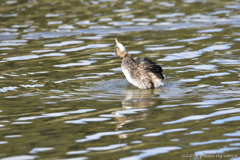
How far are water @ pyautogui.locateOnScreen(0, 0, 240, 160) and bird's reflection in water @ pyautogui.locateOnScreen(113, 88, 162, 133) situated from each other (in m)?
0.02

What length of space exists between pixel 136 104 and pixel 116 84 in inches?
75.5

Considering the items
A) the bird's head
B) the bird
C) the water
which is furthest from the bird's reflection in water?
the bird's head

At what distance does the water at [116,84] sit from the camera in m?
6.36

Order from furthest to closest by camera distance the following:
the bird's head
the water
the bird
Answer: the bird's head, the bird, the water

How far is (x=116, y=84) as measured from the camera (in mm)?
10312

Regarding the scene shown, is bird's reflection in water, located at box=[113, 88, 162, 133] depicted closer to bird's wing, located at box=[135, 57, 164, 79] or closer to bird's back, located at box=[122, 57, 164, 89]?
bird's back, located at box=[122, 57, 164, 89]

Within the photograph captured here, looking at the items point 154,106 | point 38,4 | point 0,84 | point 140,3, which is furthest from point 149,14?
point 154,106

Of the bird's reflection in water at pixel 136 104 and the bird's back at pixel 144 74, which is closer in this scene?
the bird's reflection in water at pixel 136 104

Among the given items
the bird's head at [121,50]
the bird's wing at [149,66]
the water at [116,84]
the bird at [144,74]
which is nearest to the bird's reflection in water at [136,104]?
the water at [116,84]

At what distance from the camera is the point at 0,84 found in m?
10.3

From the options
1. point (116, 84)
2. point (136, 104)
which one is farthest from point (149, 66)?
point (136, 104)

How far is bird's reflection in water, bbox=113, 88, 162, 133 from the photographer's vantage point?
758 centimetres

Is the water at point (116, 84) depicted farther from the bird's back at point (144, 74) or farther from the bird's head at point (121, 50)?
the bird's head at point (121, 50)

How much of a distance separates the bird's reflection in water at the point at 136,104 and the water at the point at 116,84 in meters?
0.02
